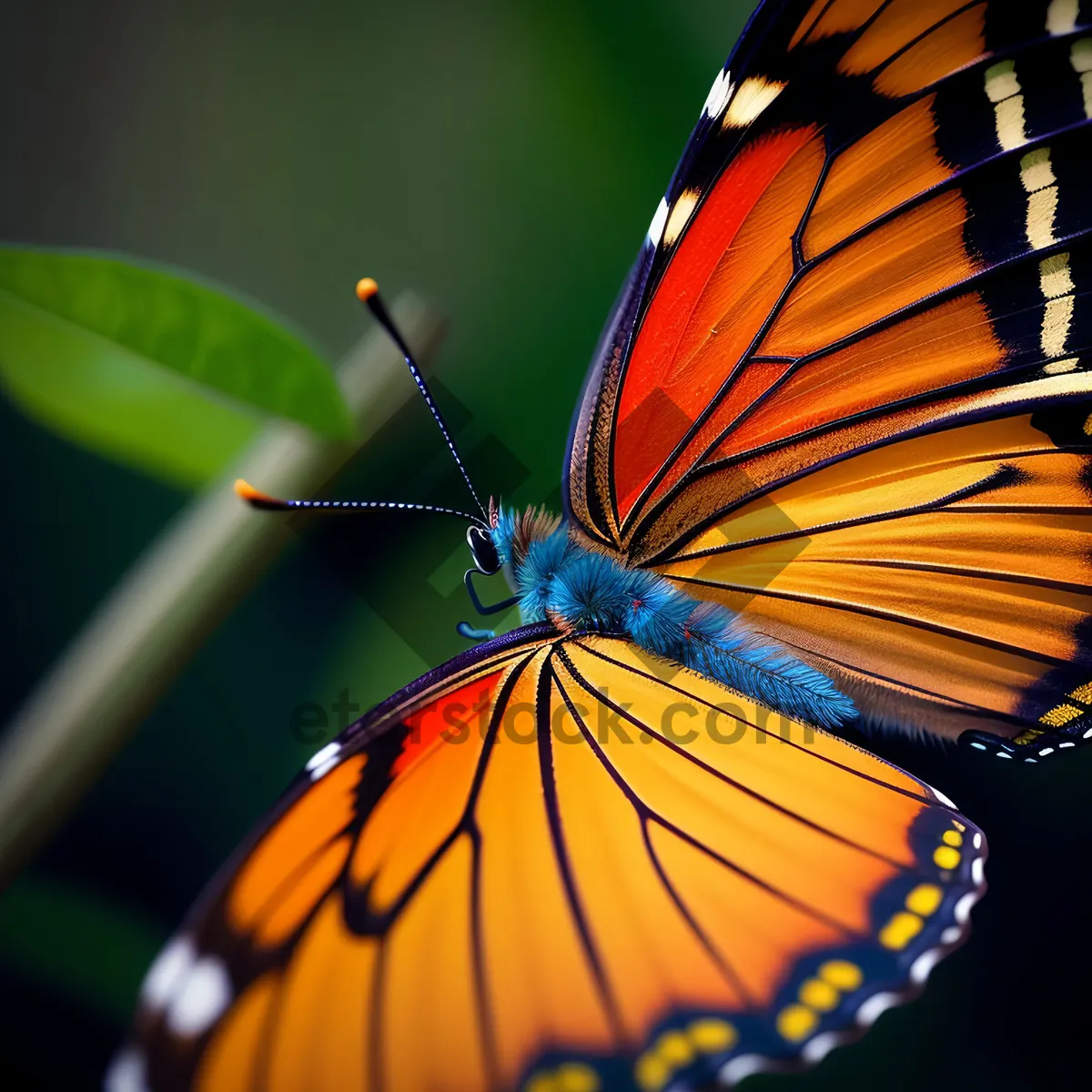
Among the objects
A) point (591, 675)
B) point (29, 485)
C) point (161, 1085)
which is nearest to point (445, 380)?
point (591, 675)

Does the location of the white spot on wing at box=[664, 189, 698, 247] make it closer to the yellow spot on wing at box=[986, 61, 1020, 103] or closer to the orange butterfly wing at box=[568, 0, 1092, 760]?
the orange butterfly wing at box=[568, 0, 1092, 760]

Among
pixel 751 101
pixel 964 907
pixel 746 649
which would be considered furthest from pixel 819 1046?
pixel 751 101

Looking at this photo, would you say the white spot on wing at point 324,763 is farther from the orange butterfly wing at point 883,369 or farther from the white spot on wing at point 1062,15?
the white spot on wing at point 1062,15

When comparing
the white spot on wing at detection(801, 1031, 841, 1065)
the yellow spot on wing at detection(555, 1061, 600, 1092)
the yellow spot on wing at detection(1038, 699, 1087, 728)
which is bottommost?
the yellow spot on wing at detection(1038, 699, 1087, 728)

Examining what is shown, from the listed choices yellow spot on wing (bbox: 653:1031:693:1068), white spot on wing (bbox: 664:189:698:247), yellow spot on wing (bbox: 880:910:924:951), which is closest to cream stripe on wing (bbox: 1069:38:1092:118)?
white spot on wing (bbox: 664:189:698:247)

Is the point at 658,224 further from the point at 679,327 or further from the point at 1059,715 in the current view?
the point at 1059,715

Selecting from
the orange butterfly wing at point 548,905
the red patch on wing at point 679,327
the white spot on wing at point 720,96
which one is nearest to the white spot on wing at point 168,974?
the orange butterfly wing at point 548,905

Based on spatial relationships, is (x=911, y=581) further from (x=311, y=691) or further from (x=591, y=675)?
(x=311, y=691)
